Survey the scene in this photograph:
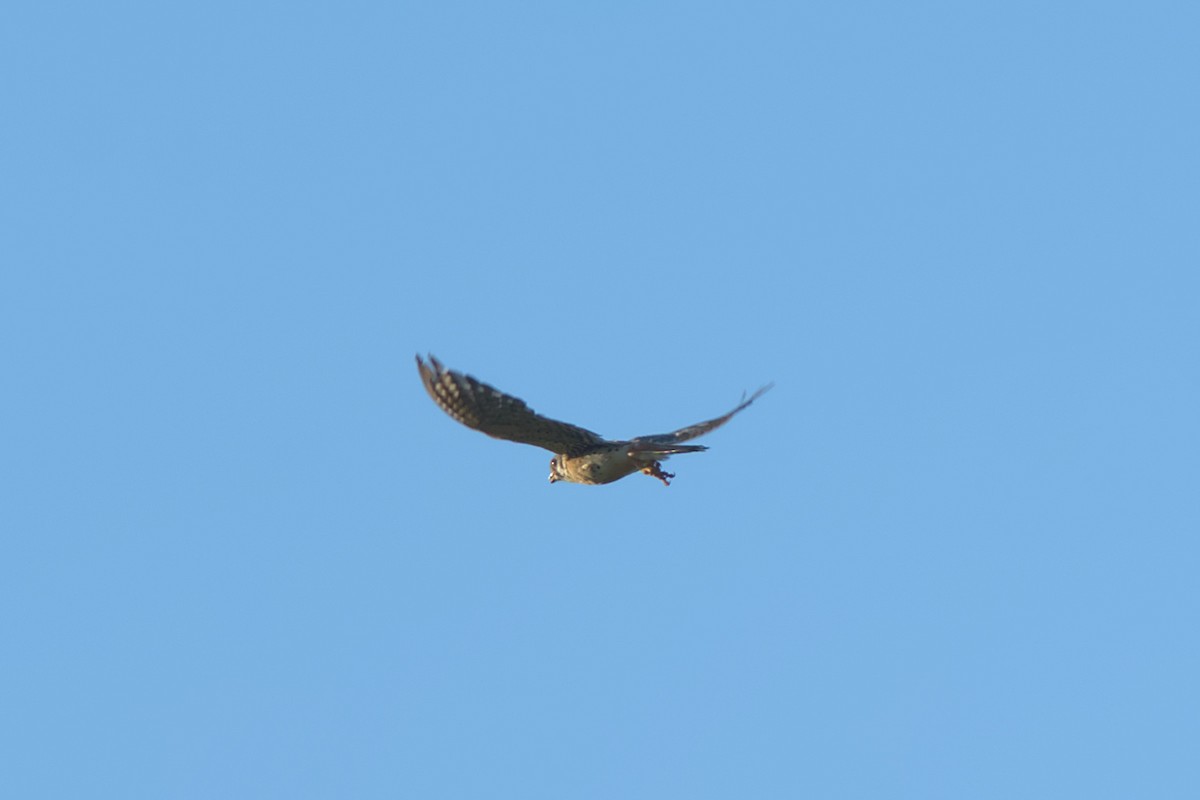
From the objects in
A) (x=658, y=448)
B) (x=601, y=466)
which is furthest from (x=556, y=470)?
(x=658, y=448)

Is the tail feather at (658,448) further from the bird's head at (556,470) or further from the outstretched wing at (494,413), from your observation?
the bird's head at (556,470)

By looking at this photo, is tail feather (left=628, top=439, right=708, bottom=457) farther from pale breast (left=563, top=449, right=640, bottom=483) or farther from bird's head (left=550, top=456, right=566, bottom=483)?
bird's head (left=550, top=456, right=566, bottom=483)

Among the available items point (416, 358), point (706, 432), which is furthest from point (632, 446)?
point (416, 358)

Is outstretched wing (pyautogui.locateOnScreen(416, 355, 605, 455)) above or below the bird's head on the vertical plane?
below

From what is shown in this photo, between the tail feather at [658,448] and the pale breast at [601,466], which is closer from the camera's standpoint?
the tail feather at [658,448]

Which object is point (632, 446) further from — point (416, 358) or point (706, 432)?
point (416, 358)

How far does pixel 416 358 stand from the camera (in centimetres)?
2944

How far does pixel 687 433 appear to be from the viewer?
32188mm

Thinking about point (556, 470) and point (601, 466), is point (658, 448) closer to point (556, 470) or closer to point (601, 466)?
point (601, 466)

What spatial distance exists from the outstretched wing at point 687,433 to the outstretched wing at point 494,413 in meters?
0.67

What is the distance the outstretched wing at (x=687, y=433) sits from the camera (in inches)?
1243

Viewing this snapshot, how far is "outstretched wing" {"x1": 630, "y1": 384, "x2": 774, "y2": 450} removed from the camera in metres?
31.6

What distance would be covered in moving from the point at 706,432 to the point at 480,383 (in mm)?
4296

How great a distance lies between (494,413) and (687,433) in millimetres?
3224
